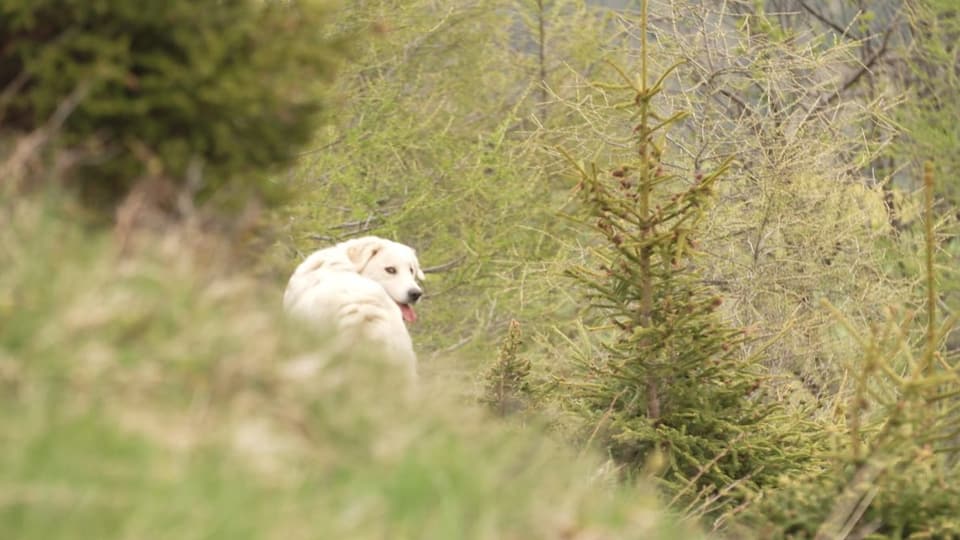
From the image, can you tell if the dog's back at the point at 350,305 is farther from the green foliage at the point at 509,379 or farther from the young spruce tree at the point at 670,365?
the green foliage at the point at 509,379

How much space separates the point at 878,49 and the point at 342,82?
828cm

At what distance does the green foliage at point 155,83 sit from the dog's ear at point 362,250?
131 inches

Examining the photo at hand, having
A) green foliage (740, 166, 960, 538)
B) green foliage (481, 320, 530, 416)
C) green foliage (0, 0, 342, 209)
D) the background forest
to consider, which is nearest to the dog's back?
the background forest

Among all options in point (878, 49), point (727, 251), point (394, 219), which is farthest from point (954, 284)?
point (394, 219)

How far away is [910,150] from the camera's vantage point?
19.8 m

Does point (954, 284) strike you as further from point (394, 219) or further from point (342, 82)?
point (342, 82)

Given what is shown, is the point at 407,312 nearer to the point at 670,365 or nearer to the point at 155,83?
the point at 670,365

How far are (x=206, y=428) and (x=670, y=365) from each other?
17.2 feet

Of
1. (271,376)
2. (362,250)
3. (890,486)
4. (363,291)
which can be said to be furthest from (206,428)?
(362,250)

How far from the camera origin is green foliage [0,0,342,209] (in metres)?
4.62

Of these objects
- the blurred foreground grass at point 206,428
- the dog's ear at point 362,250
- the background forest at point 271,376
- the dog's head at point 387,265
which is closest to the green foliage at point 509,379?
the background forest at point 271,376

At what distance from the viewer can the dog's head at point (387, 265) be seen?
8.22 metres

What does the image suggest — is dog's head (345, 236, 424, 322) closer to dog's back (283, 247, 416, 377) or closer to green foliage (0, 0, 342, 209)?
dog's back (283, 247, 416, 377)

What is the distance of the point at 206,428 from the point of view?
357cm
